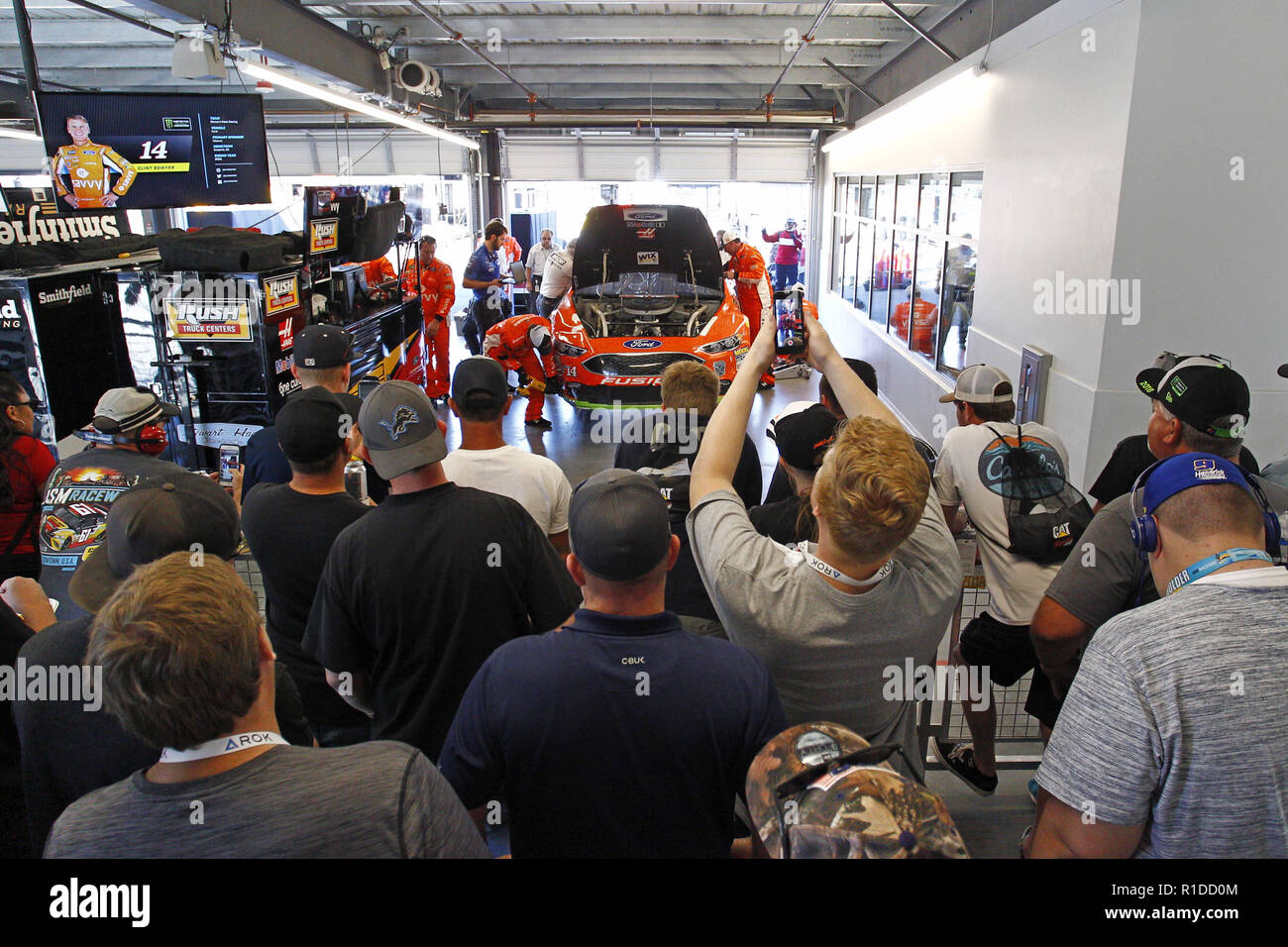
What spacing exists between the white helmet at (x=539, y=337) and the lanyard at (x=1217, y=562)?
776 cm

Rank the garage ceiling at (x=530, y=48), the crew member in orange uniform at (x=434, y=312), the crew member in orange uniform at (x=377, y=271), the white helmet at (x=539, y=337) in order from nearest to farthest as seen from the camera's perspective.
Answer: the white helmet at (x=539, y=337)
the crew member in orange uniform at (x=377, y=271)
the garage ceiling at (x=530, y=48)
the crew member in orange uniform at (x=434, y=312)

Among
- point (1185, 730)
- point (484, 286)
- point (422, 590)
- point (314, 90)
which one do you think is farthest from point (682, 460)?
point (484, 286)

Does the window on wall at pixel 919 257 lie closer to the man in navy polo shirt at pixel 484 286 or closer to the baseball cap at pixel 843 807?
the man in navy polo shirt at pixel 484 286

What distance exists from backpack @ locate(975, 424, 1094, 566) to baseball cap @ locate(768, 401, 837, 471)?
0.83 m

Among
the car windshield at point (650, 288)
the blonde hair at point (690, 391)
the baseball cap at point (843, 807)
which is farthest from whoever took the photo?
the car windshield at point (650, 288)

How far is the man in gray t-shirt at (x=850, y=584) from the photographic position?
5.72 feet

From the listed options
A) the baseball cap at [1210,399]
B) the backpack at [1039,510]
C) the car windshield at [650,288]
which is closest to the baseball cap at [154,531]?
the backpack at [1039,510]

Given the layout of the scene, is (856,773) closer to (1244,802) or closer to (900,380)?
(1244,802)

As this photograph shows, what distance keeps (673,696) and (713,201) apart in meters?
31.5

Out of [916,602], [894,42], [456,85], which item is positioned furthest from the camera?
[456,85]

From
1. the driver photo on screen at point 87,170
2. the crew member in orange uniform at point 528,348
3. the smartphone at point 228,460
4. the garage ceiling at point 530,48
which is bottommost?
the smartphone at point 228,460

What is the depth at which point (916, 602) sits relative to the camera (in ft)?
6.17

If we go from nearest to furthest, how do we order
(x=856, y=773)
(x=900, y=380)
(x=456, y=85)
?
(x=856, y=773) < (x=900, y=380) < (x=456, y=85)

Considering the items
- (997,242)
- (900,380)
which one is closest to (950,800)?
(997,242)
